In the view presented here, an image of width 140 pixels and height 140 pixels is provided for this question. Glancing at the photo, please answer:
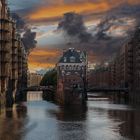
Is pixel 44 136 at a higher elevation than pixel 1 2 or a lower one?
lower

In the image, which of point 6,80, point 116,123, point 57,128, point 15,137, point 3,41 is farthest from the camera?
point 6,80

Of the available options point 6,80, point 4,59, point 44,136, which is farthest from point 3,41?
point 44,136

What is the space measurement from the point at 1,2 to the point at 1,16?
257 inches

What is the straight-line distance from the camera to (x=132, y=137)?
8869cm

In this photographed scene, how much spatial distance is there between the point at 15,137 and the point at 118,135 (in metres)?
14.6

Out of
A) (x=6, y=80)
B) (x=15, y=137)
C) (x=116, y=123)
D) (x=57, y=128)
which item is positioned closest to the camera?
(x=15, y=137)

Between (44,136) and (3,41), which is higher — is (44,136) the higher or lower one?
the lower one

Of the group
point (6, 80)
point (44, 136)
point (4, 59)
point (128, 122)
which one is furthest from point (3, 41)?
point (44, 136)

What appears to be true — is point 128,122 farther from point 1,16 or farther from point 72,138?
point 1,16

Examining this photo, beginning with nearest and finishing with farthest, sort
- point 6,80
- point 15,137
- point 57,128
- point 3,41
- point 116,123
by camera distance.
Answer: point 15,137 → point 57,128 → point 116,123 → point 3,41 → point 6,80

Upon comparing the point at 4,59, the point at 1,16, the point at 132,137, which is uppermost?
the point at 1,16

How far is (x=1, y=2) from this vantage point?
580 feet

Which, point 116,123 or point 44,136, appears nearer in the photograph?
point 44,136

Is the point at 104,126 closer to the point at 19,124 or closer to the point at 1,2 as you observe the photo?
the point at 19,124
